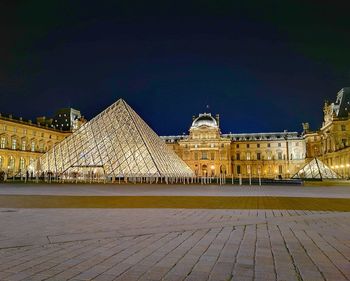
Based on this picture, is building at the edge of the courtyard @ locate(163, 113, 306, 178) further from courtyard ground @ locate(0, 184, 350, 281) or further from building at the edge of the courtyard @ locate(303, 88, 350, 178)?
courtyard ground @ locate(0, 184, 350, 281)

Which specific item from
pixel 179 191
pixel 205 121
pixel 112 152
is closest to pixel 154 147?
pixel 112 152

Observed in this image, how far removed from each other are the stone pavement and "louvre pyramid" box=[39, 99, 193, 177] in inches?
1036

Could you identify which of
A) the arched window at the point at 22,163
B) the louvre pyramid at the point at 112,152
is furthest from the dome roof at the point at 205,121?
the louvre pyramid at the point at 112,152

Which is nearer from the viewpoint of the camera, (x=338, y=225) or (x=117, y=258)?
(x=117, y=258)

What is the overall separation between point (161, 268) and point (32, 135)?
82062 mm

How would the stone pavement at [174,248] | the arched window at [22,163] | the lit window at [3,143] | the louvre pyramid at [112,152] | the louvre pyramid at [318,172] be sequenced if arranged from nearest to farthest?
1. the stone pavement at [174,248]
2. the louvre pyramid at [112,152]
3. the louvre pyramid at [318,172]
4. the lit window at [3,143]
5. the arched window at [22,163]

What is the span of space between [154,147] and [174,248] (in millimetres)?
34504

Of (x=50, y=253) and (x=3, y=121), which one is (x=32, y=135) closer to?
(x=3, y=121)

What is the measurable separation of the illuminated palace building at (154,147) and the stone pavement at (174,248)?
26327 millimetres

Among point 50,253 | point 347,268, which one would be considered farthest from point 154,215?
point 347,268

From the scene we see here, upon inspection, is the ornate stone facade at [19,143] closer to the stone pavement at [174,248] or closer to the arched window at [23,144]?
the arched window at [23,144]

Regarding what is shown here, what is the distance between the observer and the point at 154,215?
9.09m

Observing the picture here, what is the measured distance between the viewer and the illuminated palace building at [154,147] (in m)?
36.6

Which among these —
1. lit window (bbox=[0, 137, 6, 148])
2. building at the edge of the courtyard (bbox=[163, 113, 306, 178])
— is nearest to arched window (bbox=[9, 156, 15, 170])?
lit window (bbox=[0, 137, 6, 148])
